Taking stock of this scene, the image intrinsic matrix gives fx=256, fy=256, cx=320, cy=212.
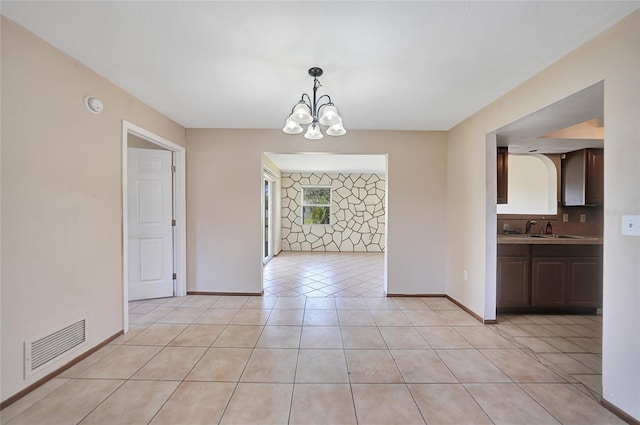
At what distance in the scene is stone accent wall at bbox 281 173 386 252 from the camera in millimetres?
7352

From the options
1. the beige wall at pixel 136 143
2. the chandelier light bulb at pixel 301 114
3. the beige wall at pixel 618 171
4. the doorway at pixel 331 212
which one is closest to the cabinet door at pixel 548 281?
the beige wall at pixel 618 171

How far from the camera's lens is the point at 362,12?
145 cm

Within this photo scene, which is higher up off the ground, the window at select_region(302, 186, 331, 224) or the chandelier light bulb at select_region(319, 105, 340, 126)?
the chandelier light bulb at select_region(319, 105, 340, 126)

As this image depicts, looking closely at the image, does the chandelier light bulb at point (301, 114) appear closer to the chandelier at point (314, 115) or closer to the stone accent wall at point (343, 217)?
the chandelier at point (314, 115)

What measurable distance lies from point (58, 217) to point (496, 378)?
3.33 meters

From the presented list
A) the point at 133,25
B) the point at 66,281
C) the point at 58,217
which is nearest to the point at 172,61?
the point at 133,25

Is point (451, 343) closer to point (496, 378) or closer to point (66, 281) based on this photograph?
point (496, 378)

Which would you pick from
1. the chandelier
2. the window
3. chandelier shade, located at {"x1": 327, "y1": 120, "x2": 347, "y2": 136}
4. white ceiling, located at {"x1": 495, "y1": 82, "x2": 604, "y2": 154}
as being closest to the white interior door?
the chandelier

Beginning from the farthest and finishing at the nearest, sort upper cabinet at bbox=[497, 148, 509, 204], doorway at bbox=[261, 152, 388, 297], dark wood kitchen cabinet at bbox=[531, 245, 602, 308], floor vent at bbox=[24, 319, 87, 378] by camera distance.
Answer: doorway at bbox=[261, 152, 388, 297], upper cabinet at bbox=[497, 148, 509, 204], dark wood kitchen cabinet at bbox=[531, 245, 602, 308], floor vent at bbox=[24, 319, 87, 378]

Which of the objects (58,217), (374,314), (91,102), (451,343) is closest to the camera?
(58,217)

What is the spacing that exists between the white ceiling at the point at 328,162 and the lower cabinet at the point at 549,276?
2.65m

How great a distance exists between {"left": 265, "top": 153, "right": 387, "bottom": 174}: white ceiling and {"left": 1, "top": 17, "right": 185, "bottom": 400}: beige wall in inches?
120

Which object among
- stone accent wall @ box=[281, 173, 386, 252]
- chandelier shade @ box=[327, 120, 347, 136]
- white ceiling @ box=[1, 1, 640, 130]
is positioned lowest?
stone accent wall @ box=[281, 173, 386, 252]

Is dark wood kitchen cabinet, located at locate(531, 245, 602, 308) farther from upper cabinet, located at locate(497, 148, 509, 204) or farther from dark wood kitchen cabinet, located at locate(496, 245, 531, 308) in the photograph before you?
upper cabinet, located at locate(497, 148, 509, 204)
